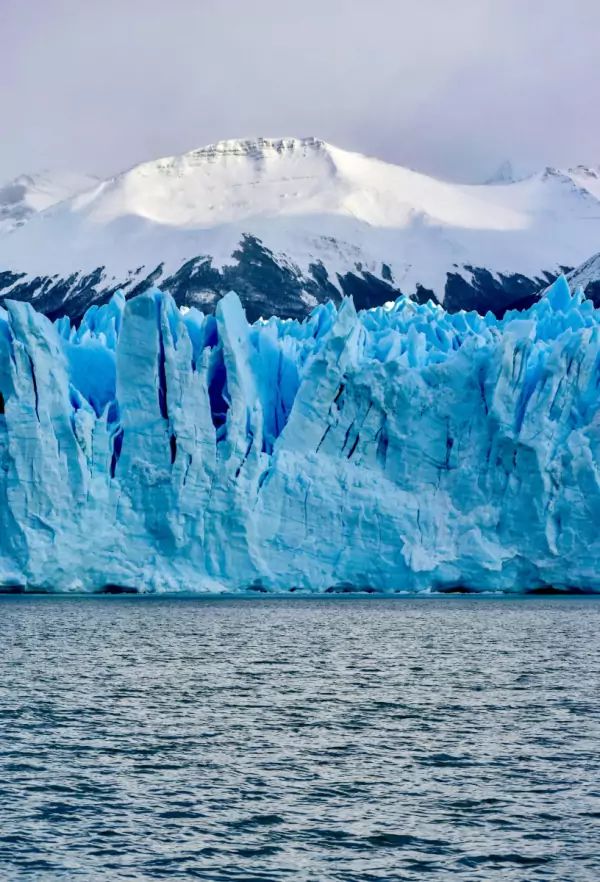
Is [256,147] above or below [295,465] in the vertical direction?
above

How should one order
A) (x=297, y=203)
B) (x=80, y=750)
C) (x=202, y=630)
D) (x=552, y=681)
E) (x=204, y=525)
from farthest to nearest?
(x=297, y=203), (x=204, y=525), (x=202, y=630), (x=552, y=681), (x=80, y=750)

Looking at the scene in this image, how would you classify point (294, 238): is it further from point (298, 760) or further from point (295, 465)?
point (298, 760)

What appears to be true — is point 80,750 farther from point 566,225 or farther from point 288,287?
point 566,225

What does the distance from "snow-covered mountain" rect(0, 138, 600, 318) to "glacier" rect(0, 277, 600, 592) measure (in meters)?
40.3

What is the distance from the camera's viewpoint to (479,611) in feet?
133

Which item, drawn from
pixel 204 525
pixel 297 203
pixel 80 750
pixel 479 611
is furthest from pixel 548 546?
pixel 297 203

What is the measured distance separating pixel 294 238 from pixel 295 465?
5010 centimetres

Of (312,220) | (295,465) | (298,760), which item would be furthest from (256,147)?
(298,760)

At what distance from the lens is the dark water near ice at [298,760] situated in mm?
11148

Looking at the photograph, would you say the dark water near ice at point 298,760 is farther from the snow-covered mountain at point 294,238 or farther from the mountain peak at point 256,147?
the mountain peak at point 256,147

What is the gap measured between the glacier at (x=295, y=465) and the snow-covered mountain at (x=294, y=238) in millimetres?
40293

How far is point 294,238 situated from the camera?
8469 centimetres

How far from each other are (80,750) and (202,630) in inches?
628

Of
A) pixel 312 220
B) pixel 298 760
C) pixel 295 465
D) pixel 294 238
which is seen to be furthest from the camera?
pixel 312 220
